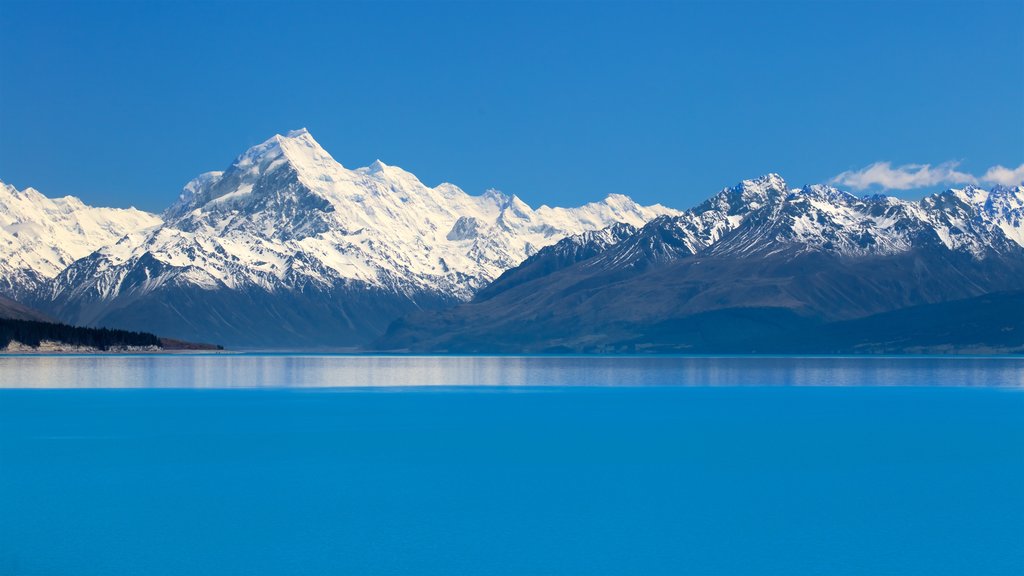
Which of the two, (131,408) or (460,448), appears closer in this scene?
(460,448)

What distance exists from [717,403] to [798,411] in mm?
18006

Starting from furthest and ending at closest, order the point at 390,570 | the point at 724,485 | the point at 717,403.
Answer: the point at 717,403
the point at 724,485
the point at 390,570

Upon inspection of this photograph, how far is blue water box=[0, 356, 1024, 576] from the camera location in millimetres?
56938

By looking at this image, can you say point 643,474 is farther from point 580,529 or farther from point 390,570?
point 390,570

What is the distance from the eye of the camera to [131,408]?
468 ft

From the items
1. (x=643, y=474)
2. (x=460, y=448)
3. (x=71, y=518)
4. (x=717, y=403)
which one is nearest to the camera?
(x=71, y=518)

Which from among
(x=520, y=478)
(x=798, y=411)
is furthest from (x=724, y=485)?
(x=798, y=411)

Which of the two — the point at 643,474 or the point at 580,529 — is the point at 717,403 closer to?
the point at 643,474

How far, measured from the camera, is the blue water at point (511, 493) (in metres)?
56.9

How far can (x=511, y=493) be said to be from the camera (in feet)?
245

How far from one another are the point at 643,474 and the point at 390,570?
3076 cm

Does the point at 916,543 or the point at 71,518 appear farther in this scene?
the point at 71,518

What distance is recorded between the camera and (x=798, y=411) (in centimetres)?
13975

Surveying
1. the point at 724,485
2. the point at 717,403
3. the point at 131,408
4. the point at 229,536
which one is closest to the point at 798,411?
the point at 717,403
